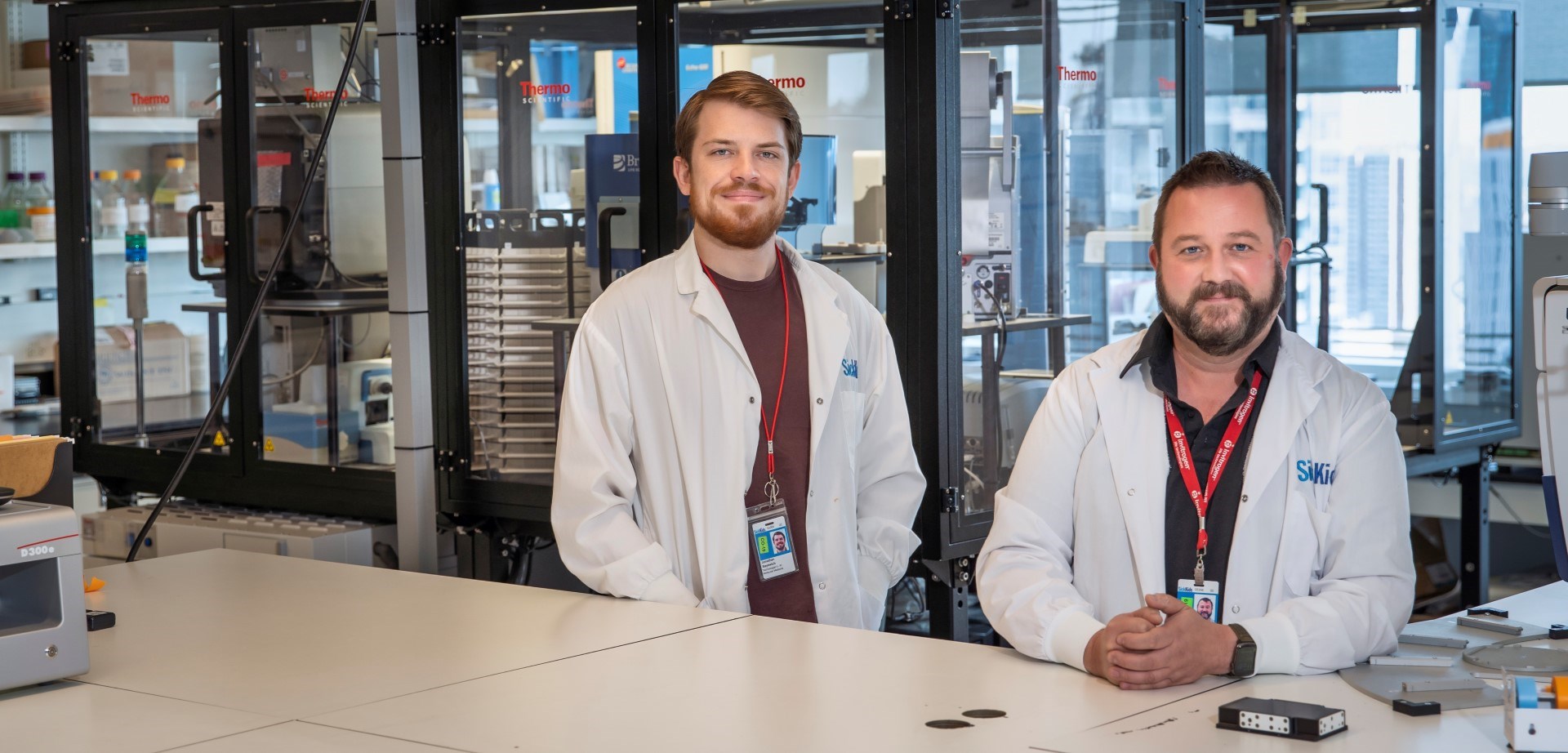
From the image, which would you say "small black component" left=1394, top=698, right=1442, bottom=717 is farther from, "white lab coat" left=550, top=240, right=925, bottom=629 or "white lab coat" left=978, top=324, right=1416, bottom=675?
"white lab coat" left=550, top=240, right=925, bottom=629

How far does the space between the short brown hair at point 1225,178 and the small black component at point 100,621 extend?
1.67 meters

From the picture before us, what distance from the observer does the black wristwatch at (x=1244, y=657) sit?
194 cm

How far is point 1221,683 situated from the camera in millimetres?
1939

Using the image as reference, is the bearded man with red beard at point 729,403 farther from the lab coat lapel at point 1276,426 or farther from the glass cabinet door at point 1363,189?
the glass cabinet door at point 1363,189

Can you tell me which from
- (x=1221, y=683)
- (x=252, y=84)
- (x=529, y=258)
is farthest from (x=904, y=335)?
(x=252, y=84)

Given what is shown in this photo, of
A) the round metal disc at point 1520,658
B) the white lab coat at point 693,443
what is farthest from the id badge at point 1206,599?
the white lab coat at point 693,443

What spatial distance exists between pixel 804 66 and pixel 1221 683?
2.27 m

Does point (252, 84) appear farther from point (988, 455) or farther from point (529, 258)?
point (988, 455)

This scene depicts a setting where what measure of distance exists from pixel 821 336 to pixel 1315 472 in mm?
965

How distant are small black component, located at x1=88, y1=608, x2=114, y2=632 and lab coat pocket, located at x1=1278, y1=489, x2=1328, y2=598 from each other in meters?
1.72

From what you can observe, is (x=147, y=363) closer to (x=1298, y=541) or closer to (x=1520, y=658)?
(x=1298, y=541)

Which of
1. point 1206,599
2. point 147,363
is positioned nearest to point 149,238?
point 147,363

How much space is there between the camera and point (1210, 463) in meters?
2.25

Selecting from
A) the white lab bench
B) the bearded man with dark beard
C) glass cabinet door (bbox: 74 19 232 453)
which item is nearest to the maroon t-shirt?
the white lab bench
